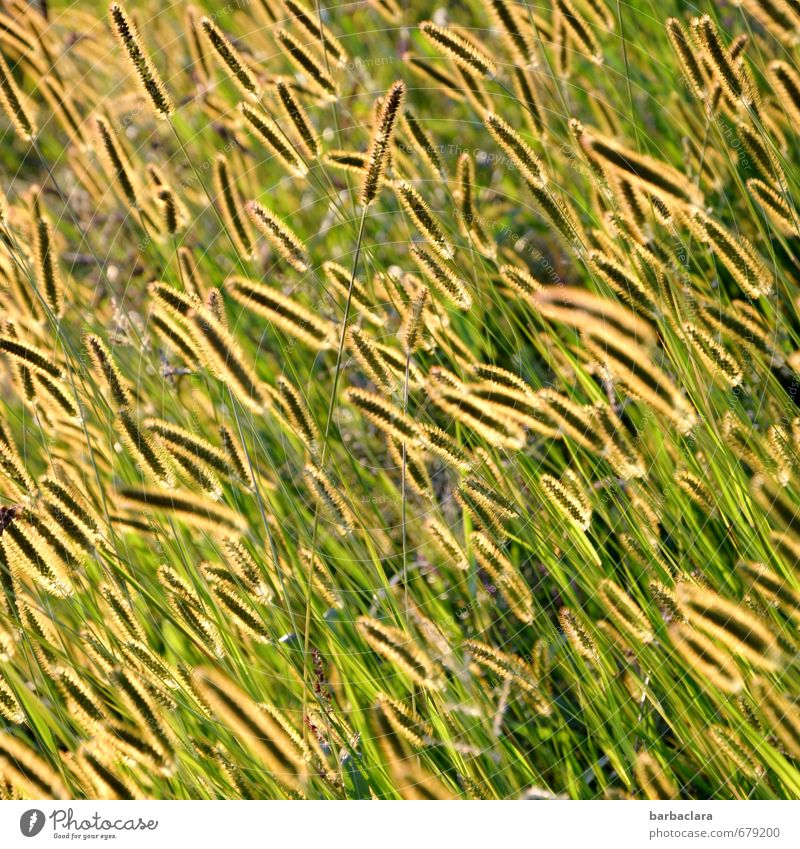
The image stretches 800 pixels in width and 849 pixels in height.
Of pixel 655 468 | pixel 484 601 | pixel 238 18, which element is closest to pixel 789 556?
pixel 655 468

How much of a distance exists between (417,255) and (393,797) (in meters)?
0.98

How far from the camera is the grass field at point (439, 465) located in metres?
1.41

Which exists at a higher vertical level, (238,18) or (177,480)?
(238,18)

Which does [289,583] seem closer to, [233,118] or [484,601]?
[484,601]

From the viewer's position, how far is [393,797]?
1.45 metres

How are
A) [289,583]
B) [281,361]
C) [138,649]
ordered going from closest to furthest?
[138,649] < [289,583] < [281,361]

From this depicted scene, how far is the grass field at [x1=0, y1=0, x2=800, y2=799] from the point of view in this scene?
1407 mm

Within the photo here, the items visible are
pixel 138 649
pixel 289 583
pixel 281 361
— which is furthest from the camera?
pixel 281 361

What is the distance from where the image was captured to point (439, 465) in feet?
5.84

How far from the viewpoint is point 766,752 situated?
140 centimetres

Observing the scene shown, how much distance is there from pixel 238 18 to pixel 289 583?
1353mm

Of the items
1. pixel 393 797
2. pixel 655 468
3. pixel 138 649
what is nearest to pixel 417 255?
pixel 655 468
